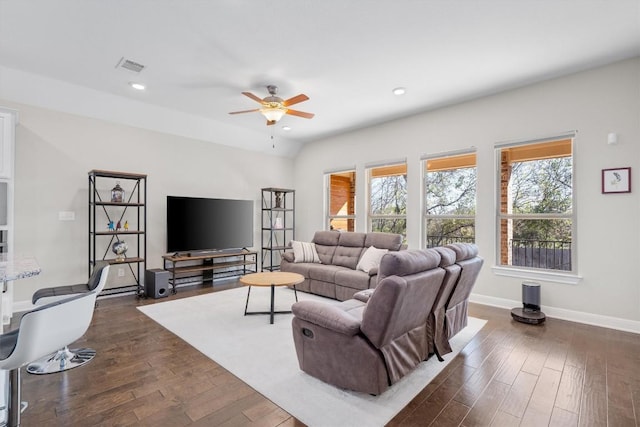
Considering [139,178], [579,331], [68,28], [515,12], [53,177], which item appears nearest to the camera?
[515,12]

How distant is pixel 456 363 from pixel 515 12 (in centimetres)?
301

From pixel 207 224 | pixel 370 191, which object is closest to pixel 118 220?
pixel 207 224

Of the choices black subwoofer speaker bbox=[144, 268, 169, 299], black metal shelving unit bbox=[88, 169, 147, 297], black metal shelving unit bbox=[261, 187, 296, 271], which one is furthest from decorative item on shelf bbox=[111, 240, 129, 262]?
black metal shelving unit bbox=[261, 187, 296, 271]

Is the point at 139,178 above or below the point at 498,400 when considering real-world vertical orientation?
above

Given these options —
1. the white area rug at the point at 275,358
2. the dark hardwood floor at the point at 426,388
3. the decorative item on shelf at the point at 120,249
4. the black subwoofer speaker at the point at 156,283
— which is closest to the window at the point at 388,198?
the white area rug at the point at 275,358

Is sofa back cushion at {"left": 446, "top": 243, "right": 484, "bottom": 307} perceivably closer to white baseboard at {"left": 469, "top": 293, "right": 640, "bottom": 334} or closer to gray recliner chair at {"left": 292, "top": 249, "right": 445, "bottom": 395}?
gray recliner chair at {"left": 292, "top": 249, "right": 445, "bottom": 395}

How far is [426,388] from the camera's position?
2.30m

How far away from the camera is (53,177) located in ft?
14.4

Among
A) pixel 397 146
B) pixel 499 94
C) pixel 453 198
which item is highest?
pixel 499 94

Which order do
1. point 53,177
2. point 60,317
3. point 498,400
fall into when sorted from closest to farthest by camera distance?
point 60,317, point 498,400, point 53,177

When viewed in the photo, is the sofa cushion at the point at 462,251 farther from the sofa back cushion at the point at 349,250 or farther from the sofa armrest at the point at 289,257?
the sofa armrest at the point at 289,257

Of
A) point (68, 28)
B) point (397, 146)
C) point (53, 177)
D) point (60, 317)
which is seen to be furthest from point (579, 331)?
point (53, 177)

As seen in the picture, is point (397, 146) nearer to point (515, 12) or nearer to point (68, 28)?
point (515, 12)

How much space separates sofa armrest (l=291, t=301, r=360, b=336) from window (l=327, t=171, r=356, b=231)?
4080mm
